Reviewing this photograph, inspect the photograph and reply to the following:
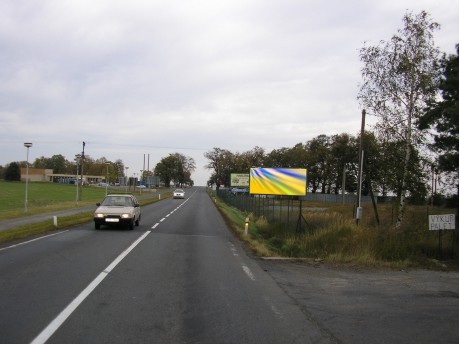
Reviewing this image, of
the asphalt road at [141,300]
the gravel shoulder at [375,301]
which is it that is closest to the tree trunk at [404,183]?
the gravel shoulder at [375,301]

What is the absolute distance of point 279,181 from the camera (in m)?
22.5

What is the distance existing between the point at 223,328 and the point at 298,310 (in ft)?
5.24

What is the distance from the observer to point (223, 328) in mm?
5480

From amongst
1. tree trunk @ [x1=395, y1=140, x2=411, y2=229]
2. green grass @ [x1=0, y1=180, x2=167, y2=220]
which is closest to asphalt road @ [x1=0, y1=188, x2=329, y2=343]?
tree trunk @ [x1=395, y1=140, x2=411, y2=229]

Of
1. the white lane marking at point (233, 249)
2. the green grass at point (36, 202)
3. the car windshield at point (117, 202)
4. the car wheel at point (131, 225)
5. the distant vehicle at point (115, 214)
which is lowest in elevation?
the green grass at point (36, 202)

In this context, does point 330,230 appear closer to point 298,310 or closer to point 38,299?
point 298,310

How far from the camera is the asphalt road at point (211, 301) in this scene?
529cm

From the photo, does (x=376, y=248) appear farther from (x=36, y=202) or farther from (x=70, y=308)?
(x=36, y=202)

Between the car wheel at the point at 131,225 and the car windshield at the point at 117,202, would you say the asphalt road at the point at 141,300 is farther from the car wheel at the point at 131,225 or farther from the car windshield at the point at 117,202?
the car windshield at the point at 117,202

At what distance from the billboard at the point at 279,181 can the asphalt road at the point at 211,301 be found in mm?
9700

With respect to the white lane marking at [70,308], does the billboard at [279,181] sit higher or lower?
higher

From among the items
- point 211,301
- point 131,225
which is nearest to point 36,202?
point 131,225

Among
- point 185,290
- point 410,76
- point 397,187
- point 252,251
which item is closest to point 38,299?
point 185,290

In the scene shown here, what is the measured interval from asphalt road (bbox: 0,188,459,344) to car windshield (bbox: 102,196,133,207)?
8587 mm
